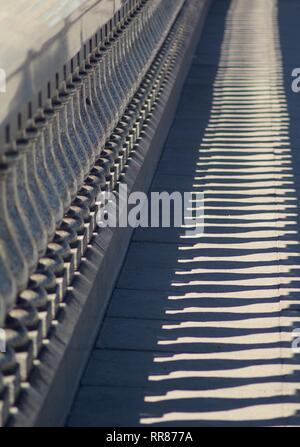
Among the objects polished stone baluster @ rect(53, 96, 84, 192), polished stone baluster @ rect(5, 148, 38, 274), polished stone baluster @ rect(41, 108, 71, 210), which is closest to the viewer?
polished stone baluster @ rect(5, 148, 38, 274)

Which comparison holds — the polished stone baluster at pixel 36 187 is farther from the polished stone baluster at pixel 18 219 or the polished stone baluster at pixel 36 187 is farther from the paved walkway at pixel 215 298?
the paved walkway at pixel 215 298

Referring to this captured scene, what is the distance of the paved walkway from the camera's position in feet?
17.5

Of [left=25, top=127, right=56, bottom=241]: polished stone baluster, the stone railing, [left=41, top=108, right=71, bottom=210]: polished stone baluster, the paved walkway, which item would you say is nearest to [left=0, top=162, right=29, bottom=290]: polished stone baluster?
the stone railing

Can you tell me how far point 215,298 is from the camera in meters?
6.55

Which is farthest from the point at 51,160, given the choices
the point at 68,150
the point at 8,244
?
the point at 8,244

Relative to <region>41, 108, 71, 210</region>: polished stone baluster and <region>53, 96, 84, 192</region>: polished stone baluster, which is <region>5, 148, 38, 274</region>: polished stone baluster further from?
<region>53, 96, 84, 192</region>: polished stone baluster

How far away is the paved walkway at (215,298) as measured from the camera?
17.5 feet

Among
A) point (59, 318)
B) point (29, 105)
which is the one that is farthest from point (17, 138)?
point (59, 318)

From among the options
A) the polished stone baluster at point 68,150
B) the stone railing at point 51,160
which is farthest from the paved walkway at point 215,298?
the polished stone baluster at point 68,150

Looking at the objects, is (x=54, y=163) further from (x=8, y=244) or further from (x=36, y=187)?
(x=8, y=244)

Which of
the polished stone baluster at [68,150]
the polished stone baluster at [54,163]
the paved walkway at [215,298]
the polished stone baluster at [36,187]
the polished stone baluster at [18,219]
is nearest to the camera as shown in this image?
the polished stone baluster at [18,219]

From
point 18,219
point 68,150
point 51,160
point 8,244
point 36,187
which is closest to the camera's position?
point 8,244

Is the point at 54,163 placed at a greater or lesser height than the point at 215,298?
greater

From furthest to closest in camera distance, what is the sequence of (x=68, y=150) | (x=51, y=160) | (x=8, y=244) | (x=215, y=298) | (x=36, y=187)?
(x=215, y=298) → (x=68, y=150) → (x=51, y=160) → (x=36, y=187) → (x=8, y=244)
